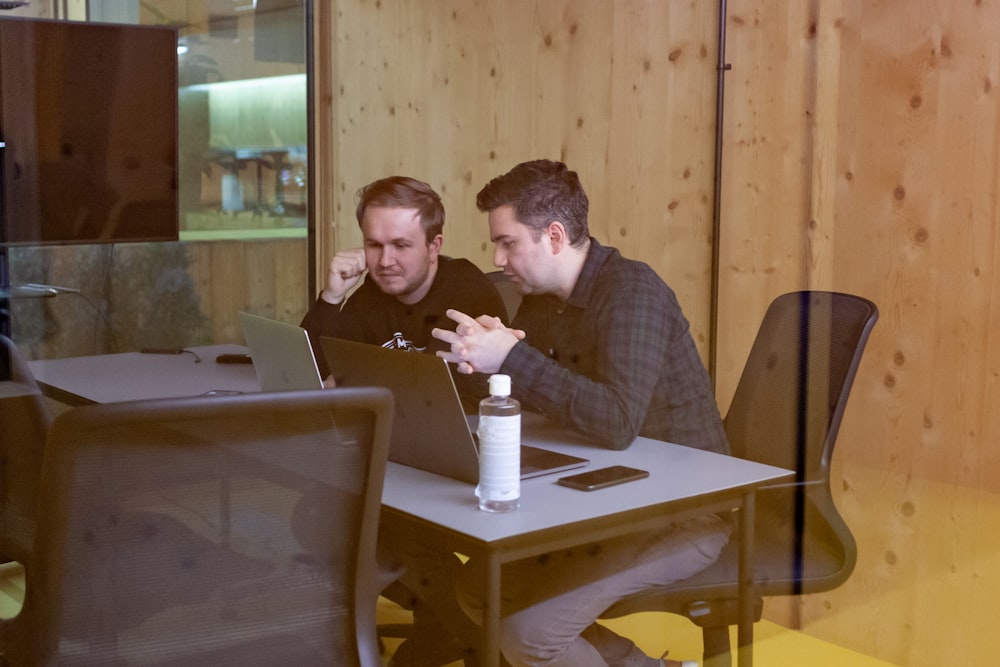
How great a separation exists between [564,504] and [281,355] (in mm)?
572

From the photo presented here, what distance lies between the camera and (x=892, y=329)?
205 cm

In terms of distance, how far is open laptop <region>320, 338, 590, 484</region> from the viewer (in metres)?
1.35

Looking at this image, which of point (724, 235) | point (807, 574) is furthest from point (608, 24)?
A: point (807, 574)

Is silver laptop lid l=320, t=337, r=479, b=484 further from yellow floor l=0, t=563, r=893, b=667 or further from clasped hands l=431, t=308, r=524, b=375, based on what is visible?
yellow floor l=0, t=563, r=893, b=667

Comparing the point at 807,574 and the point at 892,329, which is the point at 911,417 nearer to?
the point at 892,329

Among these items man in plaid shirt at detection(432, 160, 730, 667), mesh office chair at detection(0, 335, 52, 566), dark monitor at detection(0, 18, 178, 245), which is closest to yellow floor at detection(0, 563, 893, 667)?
→ man in plaid shirt at detection(432, 160, 730, 667)

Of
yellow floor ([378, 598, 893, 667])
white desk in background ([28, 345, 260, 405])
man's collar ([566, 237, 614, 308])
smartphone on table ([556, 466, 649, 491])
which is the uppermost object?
man's collar ([566, 237, 614, 308])

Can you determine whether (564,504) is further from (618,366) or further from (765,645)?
(765,645)

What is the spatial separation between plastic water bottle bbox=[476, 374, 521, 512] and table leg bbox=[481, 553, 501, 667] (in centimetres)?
9

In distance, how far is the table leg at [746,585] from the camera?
151 centimetres

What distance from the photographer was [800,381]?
6.01 feet

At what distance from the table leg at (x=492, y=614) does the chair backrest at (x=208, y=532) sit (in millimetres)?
137

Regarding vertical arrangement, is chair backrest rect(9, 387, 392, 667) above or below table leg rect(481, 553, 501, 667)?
above

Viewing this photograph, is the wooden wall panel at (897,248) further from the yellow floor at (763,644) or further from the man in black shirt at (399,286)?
the man in black shirt at (399,286)
